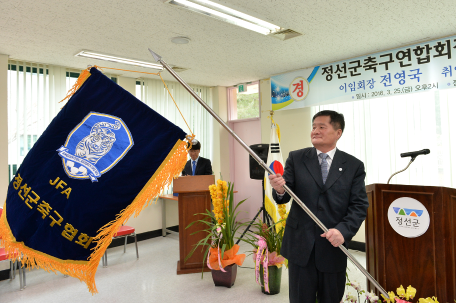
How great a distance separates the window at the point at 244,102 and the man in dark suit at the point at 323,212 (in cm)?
387

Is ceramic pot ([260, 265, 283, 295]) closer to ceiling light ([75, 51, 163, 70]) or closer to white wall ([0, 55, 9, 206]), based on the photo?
ceiling light ([75, 51, 163, 70])

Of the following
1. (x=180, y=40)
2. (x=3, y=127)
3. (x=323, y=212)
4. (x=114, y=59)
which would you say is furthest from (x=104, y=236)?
(x=3, y=127)

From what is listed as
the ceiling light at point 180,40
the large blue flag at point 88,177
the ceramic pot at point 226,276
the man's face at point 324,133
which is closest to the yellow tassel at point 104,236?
the large blue flag at point 88,177

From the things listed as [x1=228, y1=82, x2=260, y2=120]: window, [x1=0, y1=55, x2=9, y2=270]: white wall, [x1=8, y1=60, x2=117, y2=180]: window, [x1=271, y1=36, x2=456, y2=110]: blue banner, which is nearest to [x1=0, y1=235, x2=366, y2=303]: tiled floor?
[x1=0, y1=55, x2=9, y2=270]: white wall

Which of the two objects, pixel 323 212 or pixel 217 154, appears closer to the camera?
pixel 323 212

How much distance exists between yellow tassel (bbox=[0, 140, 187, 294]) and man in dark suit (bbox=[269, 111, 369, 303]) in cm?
59

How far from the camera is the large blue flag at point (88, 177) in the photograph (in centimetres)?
142

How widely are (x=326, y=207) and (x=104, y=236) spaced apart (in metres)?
1.17

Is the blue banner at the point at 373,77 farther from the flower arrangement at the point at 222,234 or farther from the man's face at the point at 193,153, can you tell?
the flower arrangement at the point at 222,234

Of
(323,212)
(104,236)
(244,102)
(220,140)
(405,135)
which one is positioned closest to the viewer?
(104,236)

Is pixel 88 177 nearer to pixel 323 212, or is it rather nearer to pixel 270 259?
pixel 323 212

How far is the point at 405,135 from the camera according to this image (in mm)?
3855

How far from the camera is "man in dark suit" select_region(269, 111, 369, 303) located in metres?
1.77

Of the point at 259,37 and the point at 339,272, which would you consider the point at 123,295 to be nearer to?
the point at 339,272
